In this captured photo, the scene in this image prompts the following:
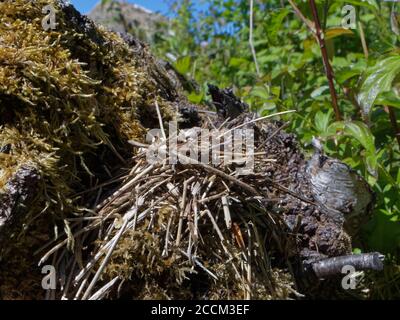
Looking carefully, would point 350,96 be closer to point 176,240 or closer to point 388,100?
point 388,100

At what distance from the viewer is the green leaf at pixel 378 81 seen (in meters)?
2.54

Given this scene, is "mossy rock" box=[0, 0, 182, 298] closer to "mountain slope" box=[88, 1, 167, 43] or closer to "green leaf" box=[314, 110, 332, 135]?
"green leaf" box=[314, 110, 332, 135]

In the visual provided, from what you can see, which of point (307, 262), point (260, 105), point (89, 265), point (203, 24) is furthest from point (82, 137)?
point (203, 24)

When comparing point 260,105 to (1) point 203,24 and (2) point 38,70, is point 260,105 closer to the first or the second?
(2) point 38,70

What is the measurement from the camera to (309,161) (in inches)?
104

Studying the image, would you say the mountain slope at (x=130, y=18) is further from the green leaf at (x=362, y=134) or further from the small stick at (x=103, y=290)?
the small stick at (x=103, y=290)

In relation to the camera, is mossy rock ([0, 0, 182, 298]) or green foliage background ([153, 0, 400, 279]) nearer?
mossy rock ([0, 0, 182, 298])

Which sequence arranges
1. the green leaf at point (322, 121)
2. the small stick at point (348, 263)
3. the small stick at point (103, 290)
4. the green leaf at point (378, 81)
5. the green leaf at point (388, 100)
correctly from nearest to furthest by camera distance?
the small stick at point (103, 290) → the small stick at point (348, 263) → the green leaf at point (378, 81) → the green leaf at point (388, 100) → the green leaf at point (322, 121)

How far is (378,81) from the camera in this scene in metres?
2.57

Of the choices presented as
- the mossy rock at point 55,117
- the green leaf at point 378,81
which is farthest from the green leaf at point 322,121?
the mossy rock at point 55,117

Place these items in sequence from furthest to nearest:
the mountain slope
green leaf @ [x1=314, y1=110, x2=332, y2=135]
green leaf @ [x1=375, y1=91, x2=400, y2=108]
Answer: the mountain slope
green leaf @ [x1=314, y1=110, x2=332, y2=135]
green leaf @ [x1=375, y1=91, x2=400, y2=108]

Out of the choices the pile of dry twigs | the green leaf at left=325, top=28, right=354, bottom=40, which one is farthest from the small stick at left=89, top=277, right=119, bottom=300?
the green leaf at left=325, top=28, right=354, bottom=40

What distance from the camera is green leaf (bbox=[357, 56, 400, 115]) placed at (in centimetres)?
254
